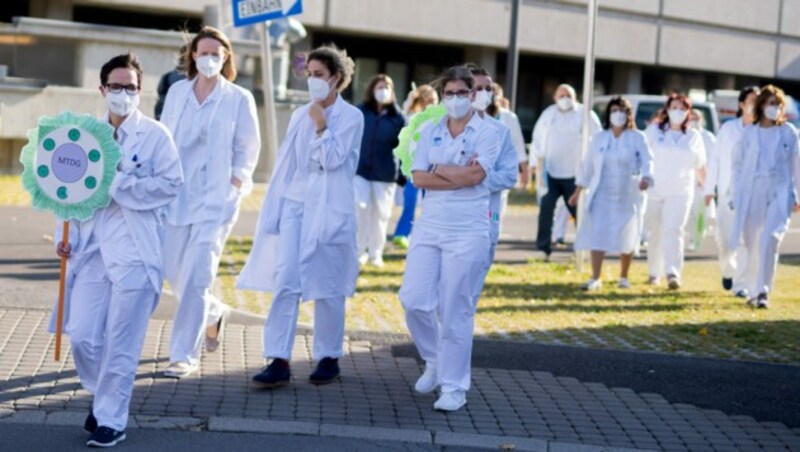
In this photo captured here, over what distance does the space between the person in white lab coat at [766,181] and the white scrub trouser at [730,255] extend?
0.75 ft

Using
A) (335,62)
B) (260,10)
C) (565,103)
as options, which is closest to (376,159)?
(260,10)

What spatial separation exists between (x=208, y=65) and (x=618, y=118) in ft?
19.9

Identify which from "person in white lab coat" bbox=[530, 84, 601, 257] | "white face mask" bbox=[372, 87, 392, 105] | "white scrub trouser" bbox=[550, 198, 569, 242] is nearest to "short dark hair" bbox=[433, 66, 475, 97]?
"white face mask" bbox=[372, 87, 392, 105]

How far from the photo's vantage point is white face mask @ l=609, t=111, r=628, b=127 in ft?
46.8

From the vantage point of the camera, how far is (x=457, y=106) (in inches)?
341

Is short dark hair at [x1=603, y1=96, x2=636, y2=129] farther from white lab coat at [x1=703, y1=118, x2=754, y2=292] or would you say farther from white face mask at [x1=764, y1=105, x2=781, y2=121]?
white face mask at [x1=764, y1=105, x2=781, y2=121]

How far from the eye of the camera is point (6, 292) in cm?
1205

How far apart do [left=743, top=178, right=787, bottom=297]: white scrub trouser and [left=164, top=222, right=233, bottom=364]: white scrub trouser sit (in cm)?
638

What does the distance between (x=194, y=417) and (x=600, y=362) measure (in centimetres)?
336

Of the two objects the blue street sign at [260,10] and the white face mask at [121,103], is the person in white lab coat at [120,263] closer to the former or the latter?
the white face mask at [121,103]

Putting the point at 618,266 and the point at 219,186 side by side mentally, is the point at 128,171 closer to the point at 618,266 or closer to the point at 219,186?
the point at 219,186

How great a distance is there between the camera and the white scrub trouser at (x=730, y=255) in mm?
14367

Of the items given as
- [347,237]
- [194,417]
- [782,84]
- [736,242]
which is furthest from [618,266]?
[782,84]

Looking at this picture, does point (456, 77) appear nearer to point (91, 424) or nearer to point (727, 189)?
point (91, 424)
